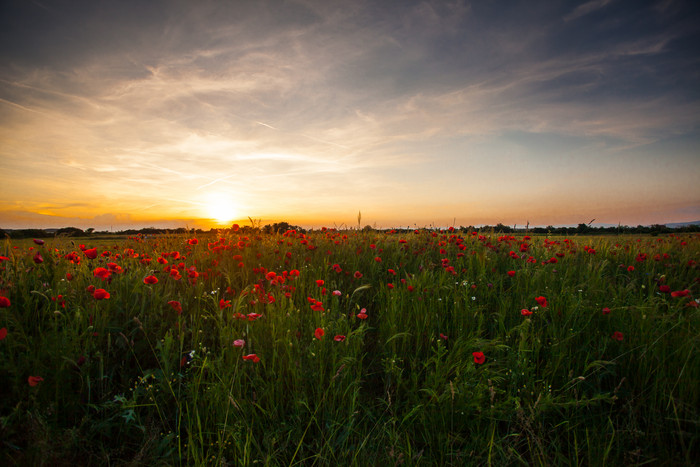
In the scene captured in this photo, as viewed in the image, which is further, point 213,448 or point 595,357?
point 595,357

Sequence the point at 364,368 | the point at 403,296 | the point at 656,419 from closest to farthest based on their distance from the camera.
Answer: the point at 656,419, the point at 364,368, the point at 403,296

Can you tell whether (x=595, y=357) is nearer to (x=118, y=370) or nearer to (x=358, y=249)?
(x=358, y=249)

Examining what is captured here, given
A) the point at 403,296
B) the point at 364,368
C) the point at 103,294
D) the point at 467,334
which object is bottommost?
the point at 364,368

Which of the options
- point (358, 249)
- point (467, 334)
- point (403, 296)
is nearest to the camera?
point (467, 334)

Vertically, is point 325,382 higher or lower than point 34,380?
lower

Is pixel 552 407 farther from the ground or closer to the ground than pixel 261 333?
closer to the ground

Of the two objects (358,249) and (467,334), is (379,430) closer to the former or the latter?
(467,334)

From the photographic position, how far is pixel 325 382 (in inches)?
99.3

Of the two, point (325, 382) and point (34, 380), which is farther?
point (325, 382)

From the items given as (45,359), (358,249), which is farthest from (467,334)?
(45,359)

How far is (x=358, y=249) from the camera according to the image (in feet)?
18.7

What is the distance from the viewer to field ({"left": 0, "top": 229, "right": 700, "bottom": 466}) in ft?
6.60

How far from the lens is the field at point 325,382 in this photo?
2012 mm

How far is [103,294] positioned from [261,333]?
4.02ft
